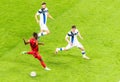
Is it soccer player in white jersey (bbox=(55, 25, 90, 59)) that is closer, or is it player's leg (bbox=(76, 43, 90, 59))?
soccer player in white jersey (bbox=(55, 25, 90, 59))

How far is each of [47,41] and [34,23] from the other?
110 inches

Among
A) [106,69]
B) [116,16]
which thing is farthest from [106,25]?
[106,69]

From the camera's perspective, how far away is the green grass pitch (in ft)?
65.7

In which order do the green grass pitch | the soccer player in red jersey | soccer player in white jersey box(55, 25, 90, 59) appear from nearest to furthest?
the soccer player in red jersey
the green grass pitch
soccer player in white jersey box(55, 25, 90, 59)

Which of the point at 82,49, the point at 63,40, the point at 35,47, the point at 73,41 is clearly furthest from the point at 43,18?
the point at 35,47

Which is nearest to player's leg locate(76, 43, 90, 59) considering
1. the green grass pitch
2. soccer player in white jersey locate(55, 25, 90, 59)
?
soccer player in white jersey locate(55, 25, 90, 59)

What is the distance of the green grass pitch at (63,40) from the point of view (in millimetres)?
20016

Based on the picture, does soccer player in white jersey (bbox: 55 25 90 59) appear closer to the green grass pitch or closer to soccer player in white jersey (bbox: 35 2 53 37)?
the green grass pitch

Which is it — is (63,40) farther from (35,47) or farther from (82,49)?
(35,47)

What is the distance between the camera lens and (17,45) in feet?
76.3

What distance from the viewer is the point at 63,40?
942 inches

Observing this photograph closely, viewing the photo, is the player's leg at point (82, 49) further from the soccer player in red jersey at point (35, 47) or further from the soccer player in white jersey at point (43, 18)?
the soccer player in white jersey at point (43, 18)

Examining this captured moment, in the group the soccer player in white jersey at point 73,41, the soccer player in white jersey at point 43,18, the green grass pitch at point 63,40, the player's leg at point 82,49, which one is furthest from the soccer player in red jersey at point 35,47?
the soccer player in white jersey at point 43,18

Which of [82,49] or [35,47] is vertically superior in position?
[35,47]
